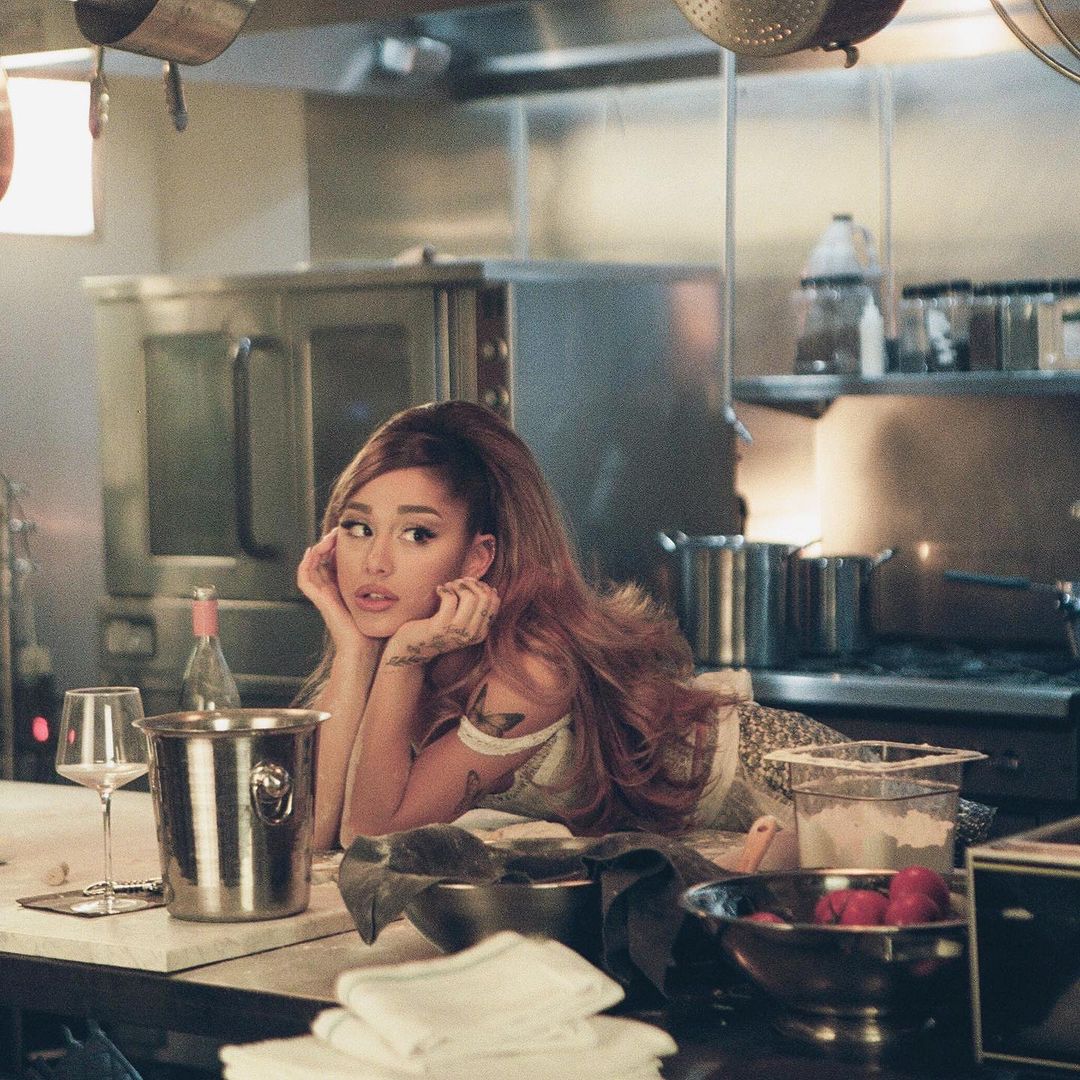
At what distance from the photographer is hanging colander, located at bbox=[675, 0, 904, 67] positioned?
208 cm

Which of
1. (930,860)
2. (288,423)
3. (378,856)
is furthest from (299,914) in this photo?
(288,423)

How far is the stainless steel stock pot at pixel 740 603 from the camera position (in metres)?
3.92

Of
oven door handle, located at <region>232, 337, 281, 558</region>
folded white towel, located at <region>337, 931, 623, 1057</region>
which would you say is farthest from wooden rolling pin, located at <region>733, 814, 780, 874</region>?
oven door handle, located at <region>232, 337, 281, 558</region>

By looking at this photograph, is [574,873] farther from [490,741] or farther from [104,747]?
[490,741]

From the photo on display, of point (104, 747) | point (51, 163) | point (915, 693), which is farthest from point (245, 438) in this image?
point (104, 747)

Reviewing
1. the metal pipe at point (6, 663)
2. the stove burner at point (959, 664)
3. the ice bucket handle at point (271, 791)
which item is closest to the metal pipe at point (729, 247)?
the stove burner at point (959, 664)

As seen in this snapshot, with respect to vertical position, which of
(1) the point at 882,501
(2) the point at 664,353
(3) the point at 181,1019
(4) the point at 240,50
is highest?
(4) the point at 240,50

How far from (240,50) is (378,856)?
267 centimetres

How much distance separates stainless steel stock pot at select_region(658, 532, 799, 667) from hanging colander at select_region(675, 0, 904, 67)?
6.04ft

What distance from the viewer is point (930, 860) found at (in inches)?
69.5

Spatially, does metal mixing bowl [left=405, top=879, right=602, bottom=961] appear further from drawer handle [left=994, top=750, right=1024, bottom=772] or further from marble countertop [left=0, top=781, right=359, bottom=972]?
drawer handle [left=994, top=750, right=1024, bottom=772]

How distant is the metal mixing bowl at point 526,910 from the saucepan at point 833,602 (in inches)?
95.2

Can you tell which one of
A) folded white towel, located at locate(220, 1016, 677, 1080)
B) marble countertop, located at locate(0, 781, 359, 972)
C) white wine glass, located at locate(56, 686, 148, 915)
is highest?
white wine glass, located at locate(56, 686, 148, 915)

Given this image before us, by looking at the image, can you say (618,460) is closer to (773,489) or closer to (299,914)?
(773,489)
